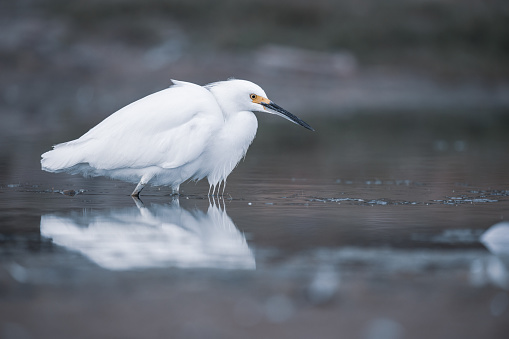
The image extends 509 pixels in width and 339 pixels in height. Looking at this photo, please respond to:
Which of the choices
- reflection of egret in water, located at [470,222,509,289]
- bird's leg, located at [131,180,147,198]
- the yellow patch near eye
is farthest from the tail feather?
reflection of egret in water, located at [470,222,509,289]

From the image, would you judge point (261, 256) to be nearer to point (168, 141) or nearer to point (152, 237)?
point (152, 237)

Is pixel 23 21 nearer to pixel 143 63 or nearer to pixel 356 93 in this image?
pixel 143 63

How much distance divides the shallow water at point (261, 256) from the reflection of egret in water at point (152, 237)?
13 mm

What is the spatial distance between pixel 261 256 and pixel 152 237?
0.86 meters

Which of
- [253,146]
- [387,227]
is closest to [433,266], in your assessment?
[387,227]

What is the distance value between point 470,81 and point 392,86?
3852 millimetres

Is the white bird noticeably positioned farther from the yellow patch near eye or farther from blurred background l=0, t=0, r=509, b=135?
blurred background l=0, t=0, r=509, b=135

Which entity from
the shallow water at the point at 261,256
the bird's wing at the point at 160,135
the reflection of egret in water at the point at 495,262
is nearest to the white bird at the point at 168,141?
the bird's wing at the point at 160,135

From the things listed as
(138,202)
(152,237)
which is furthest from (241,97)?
(152,237)

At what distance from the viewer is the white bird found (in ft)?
23.1

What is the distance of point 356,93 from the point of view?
82.3ft

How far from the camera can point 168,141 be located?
7062 mm

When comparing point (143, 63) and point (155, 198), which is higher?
point (143, 63)

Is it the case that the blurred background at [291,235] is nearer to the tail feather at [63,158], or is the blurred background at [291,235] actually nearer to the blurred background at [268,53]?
the tail feather at [63,158]
